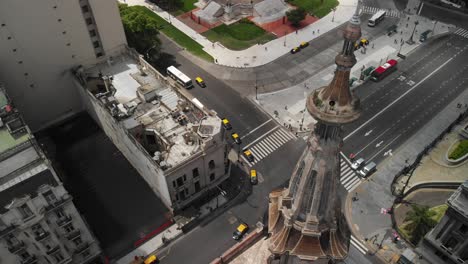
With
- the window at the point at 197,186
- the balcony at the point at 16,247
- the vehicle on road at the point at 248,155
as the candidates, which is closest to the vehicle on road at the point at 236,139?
the vehicle on road at the point at 248,155

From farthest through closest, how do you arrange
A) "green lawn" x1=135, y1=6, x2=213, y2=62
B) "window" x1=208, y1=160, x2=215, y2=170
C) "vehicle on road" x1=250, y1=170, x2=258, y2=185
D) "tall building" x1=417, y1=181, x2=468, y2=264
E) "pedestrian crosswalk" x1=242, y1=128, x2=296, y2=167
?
"green lawn" x1=135, y1=6, x2=213, y2=62 < "pedestrian crosswalk" x1=242, y1=128, x2=296, y2=167 < "vehicle on road" x1=250, y1=170, x2=258, y2=185 < "window" x1=208, y1=160, x2=215, y2=170 < "tall building" x1=417, y1=181, x2=468, y2=264

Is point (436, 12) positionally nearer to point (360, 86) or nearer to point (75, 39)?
→ point (360, 86)

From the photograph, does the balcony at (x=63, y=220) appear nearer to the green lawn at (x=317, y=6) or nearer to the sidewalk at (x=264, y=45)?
the sidewalk at (x=264, y=45)

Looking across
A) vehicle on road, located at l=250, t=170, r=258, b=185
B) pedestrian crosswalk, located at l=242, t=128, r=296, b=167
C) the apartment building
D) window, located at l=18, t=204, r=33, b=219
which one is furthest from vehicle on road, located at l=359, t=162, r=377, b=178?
window, located at l=18, t=204, r=33, b=219

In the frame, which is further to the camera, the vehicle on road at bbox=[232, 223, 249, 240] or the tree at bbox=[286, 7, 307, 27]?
the tree at bbox=[286, 7, 307, 27]

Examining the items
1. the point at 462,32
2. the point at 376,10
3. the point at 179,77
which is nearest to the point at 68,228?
the point at 179,77

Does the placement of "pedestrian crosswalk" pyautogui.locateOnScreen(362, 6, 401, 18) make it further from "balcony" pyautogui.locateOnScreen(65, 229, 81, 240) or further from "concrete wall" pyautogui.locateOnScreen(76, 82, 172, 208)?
"balcony" pyautogui.locateOnScreen(65, 229, 81, 240)

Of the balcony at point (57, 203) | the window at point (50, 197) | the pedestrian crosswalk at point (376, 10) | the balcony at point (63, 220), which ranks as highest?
the window at point (50, 197)
